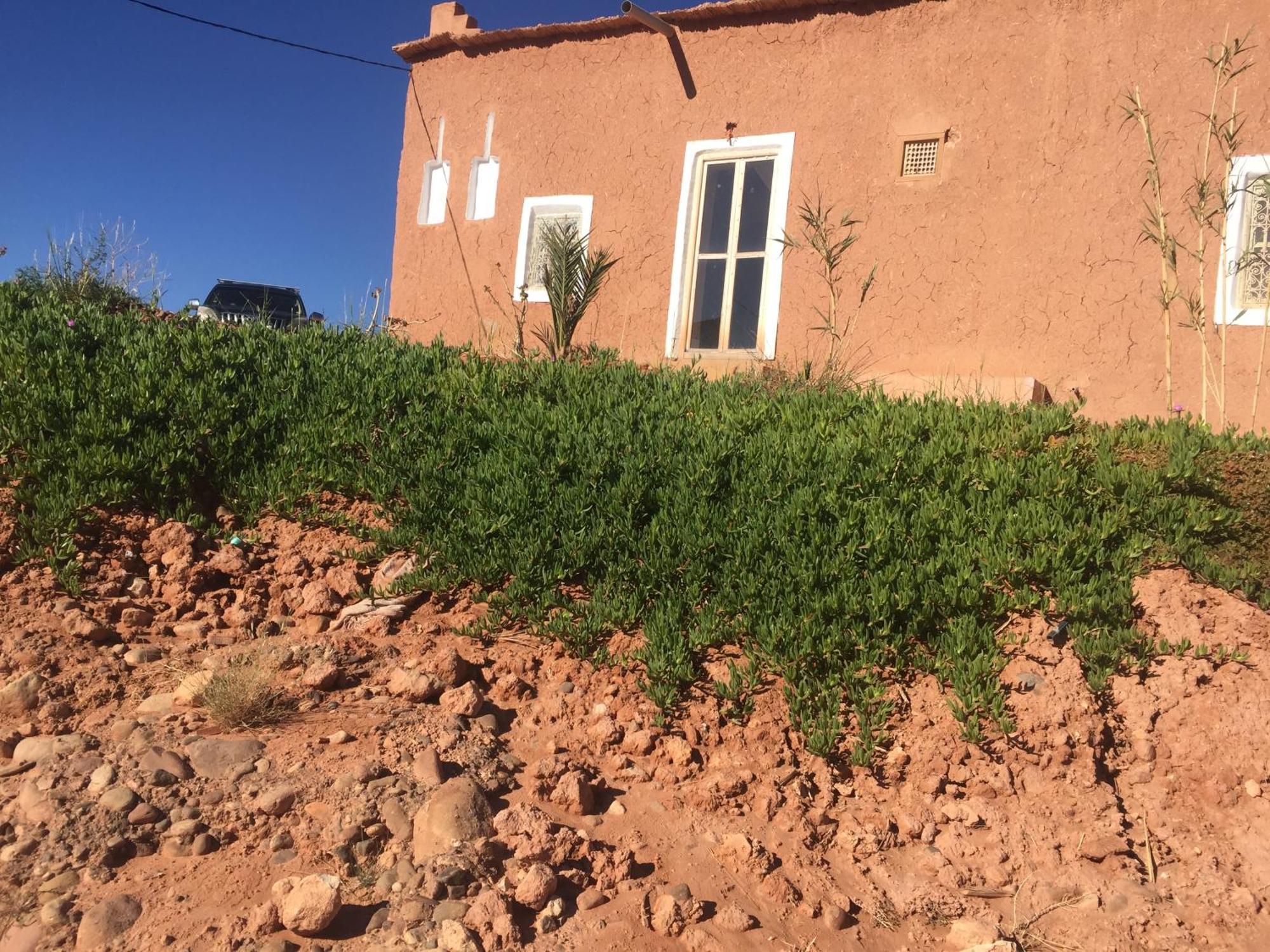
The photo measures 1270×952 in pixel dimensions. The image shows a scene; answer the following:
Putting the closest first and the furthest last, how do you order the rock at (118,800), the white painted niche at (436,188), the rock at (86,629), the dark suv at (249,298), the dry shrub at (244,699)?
the rock at (118,800), the dry shrub at (244,699), the rock at (86,629), the white painted niche at (436,188), the dark suv at (249,298)

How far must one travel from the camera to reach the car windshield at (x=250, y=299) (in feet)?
49.7

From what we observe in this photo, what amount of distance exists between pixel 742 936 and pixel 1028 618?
174 cm

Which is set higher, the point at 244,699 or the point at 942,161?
the point at 942,161

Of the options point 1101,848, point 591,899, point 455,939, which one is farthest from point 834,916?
point 455,939

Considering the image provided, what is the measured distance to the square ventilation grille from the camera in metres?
7.96

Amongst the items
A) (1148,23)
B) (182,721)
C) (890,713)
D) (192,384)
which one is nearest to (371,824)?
(182,721)

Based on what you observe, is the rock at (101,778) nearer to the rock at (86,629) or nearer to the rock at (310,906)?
the rock at (310,906)

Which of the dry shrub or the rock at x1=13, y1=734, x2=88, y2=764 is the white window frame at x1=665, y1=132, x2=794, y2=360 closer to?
the dry shrub

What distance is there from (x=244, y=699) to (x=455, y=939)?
1.27 m

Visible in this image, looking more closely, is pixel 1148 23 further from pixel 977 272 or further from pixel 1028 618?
pixel 1028 618

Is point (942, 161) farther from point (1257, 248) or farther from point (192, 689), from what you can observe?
point (192, 689)

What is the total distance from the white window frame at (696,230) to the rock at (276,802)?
20.4 ft

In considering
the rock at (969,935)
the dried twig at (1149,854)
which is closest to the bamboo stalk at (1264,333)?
the dried twig at (1149,854)

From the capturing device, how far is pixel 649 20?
863 centimetres
